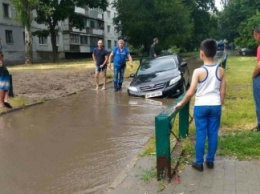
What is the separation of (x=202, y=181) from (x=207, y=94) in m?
1.05

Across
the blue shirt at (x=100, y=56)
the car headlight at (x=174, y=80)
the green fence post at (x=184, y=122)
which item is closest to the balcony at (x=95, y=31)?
the blue shirt at (x=100, y=56)

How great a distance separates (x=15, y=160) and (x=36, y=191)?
1358mm

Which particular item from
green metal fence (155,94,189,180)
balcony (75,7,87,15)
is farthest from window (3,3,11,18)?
green metal fence (155,94,189,180)

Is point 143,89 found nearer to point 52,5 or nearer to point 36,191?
point 36,191

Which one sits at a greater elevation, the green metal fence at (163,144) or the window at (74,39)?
the window at (74,39)

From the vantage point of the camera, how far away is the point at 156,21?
1576 inches

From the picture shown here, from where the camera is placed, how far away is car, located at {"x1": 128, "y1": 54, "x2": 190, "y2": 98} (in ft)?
36.4

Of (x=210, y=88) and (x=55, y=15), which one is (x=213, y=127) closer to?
(x=210, y=88)

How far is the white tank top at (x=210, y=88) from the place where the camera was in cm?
439

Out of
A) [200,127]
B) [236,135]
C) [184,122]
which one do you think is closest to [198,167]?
[200,127]

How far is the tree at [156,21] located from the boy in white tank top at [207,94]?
35089 mm

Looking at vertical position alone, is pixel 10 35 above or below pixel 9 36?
above

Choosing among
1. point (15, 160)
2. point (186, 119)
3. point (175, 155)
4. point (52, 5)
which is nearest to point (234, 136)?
point (186, 119)

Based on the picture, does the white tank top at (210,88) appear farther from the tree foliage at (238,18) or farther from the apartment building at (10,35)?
the tree foliage at (238,18)
